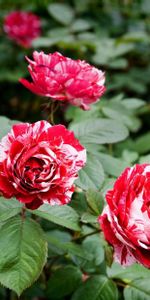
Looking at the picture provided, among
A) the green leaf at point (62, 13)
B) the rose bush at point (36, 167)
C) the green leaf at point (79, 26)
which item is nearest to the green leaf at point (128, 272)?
the rose bush at point (36, 167)

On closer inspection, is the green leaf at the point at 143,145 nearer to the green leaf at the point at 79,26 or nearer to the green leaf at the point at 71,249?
the green leaf at the point at 71,249

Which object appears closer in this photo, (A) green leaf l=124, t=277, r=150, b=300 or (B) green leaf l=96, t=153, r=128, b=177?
(A) green leaf l=124, t=277, r=150, b=300

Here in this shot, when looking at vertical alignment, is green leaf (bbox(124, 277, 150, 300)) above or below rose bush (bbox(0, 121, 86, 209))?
below

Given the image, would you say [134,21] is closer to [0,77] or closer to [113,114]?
[0,77]

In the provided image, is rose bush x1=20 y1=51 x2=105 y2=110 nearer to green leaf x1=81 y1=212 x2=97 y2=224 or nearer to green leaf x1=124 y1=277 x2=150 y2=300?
green leaf x1=81 y1=212 x2=97 y2=224

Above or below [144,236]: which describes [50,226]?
below

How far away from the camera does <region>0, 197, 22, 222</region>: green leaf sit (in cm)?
77

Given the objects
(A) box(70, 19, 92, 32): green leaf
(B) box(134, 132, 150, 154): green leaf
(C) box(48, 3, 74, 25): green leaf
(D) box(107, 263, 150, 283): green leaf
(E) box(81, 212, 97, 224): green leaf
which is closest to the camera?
(E) box(81, 212, 97, 224): green leaf

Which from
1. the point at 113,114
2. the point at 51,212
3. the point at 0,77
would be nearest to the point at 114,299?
the point at 51,212

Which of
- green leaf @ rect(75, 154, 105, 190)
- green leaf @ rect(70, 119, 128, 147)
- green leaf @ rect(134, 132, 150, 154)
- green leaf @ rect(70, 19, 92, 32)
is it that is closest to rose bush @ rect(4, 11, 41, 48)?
green leaf @ rect(70, 19, 92, 32)

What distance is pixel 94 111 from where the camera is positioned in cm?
130

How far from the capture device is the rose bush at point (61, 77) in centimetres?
88

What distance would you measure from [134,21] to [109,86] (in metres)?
0.56

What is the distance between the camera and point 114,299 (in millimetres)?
864
